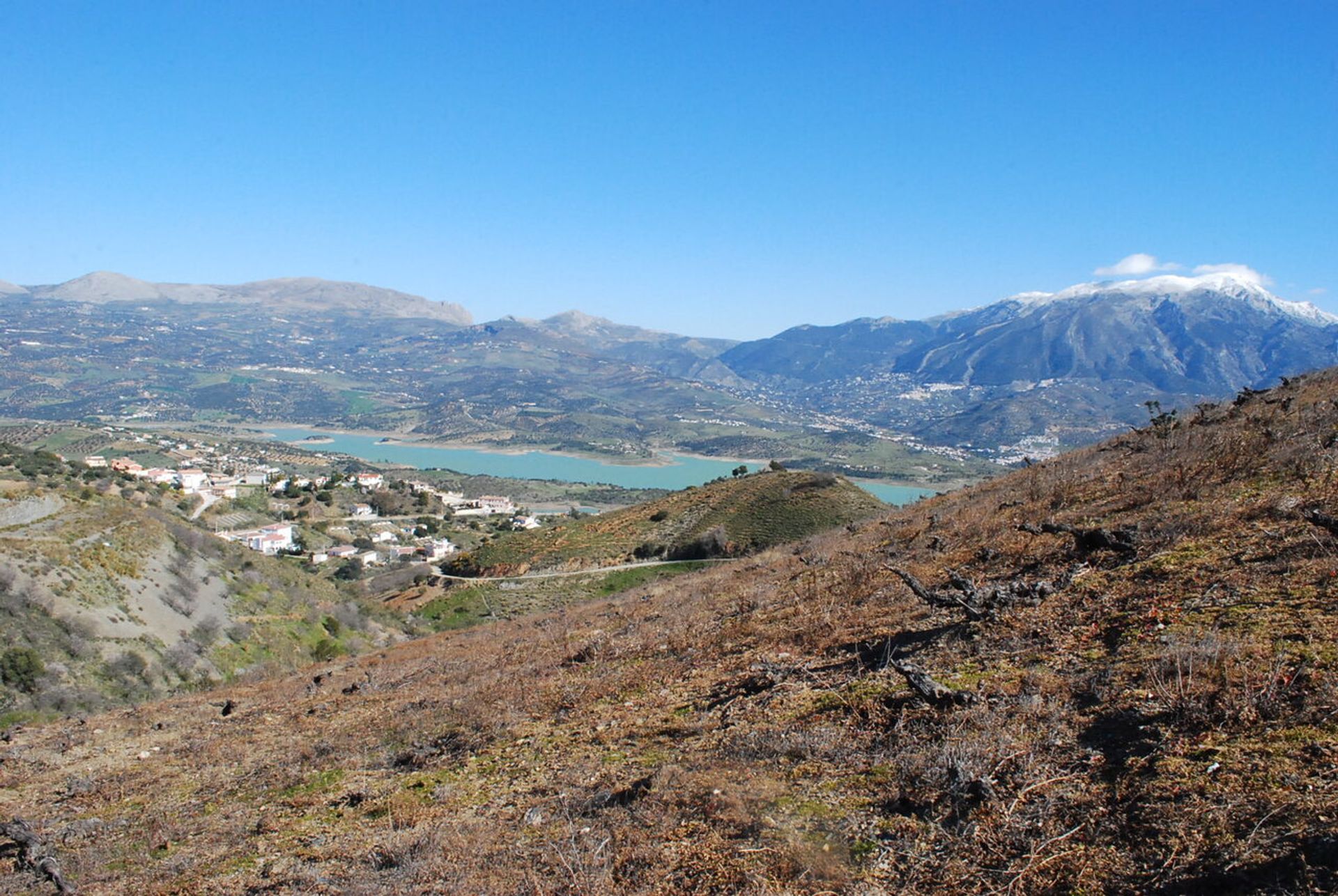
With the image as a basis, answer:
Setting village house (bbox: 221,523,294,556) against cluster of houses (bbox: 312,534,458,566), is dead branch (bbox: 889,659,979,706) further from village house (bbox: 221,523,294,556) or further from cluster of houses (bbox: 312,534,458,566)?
village house (bbox: 221,523,294,556)

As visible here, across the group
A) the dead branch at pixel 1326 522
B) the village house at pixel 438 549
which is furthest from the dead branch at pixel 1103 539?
the village house at pixel 438 549

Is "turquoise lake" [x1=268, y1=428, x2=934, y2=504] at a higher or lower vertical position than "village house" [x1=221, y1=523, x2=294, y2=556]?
lower

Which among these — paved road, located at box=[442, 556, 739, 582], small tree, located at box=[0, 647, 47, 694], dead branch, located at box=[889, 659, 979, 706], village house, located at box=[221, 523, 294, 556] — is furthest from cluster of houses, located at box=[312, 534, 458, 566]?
dead branch, located at box=[889, 659, 979, 706]

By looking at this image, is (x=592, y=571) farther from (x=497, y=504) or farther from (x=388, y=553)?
(x=497, y=504)

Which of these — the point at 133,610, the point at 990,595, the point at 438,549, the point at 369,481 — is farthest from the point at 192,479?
the point at 990,595

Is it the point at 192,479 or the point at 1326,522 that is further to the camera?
the point at 192,479

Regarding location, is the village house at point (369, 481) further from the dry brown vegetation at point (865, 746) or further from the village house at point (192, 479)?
the dry brown vegetation at point (865, 746)
